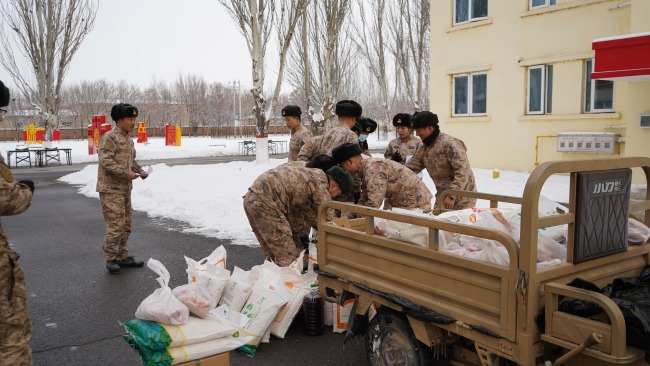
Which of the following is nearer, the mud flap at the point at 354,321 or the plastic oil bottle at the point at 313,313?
the mud flap at the point at 354,321

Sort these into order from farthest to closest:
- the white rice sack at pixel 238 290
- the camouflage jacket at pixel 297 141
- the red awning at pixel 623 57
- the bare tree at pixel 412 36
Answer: the bare tree at pixel 412 36
the red awning at pixel 623 57
the camouflage jacket at pixel 297 141
the white rice sack at pixel 238 290

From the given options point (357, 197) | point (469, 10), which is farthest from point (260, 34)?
point (357, 197)

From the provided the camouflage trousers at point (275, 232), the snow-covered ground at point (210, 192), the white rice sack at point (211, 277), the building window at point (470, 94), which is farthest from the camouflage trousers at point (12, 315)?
the building window at point (470, 94)

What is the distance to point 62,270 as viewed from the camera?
691 cm

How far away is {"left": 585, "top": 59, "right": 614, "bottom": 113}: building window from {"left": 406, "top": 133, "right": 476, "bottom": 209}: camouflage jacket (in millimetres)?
9207

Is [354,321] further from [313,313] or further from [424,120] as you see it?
[424,120]

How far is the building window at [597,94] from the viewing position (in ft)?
44.3

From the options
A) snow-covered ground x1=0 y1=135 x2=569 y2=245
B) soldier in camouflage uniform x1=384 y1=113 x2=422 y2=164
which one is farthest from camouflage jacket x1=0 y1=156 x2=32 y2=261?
soldier in camouflage uniform x1=384 y1=113 x2=422 y2=164

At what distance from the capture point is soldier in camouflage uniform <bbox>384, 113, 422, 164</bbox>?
8039 mm

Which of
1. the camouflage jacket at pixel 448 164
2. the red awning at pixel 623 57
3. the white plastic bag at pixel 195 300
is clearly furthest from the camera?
the red awning at pixel 623 57

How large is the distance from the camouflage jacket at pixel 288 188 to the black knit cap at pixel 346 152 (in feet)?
1.04

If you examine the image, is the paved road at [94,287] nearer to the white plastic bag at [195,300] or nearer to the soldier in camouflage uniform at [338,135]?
the white plastic bag at [195,300]

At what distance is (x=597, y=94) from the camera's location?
1374 cm

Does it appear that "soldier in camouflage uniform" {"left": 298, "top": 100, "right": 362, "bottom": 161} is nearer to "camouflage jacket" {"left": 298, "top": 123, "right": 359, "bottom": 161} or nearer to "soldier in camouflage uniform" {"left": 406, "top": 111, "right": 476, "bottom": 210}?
"camouflage jacket" {"left": 298, "top": 123, "right": 359, "bottom": 161}
